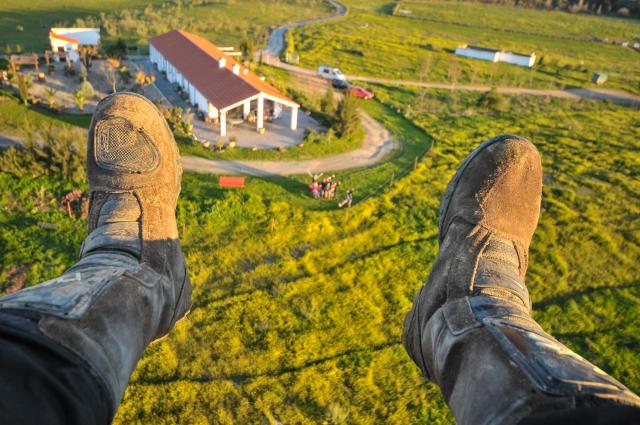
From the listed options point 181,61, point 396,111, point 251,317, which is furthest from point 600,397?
point 181,61

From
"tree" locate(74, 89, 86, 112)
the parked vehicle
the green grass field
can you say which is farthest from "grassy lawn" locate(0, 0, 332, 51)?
the parked vehicle

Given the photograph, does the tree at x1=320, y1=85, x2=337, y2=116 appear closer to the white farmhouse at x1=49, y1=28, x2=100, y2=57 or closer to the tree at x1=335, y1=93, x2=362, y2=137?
the tree at x1=335, y1=93, x2=362, y2=137

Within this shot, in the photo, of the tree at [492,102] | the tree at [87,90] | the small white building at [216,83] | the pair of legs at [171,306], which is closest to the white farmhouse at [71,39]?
the small white building at [216,83]

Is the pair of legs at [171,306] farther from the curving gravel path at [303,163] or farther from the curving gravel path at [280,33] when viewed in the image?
the curving gravel path at [280,33]

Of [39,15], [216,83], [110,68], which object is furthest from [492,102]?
[39,15]

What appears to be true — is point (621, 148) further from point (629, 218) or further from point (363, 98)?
point (363, 98)

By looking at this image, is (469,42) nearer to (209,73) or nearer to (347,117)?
(347,117)

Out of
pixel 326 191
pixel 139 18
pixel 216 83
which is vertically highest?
pixel 139 18
